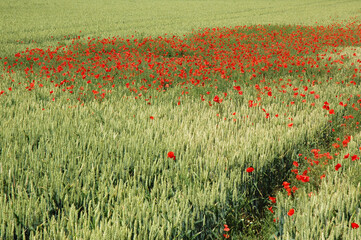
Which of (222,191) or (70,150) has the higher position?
(70,150)

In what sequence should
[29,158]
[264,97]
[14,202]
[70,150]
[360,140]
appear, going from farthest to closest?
[264,97]
[360,140]
[70,150]
[29,158]
[14,202]

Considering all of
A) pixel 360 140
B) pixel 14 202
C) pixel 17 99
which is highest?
pixel 17 99

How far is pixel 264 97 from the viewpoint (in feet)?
16.3

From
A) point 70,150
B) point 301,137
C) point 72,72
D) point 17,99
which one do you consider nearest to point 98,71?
point 72,72

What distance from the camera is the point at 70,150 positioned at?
109 inches

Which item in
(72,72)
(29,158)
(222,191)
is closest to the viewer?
(222,191)

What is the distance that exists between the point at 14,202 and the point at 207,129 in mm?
2137

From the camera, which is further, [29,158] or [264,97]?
[264,97]

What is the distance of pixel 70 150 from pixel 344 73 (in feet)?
20.9

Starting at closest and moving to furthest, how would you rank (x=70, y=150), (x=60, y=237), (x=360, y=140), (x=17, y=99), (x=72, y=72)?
(x=60, y=237), (x=70, y=150), (x=360, y=140), (x=17, y=99), (x=72, y=72)

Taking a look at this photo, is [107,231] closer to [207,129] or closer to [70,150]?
[70,150]

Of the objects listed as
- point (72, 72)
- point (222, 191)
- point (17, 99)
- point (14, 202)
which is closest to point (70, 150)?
Answer: point (14, 202)

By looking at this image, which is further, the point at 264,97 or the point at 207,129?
the point at 264,97

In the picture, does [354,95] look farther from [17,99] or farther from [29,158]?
[17,99]
